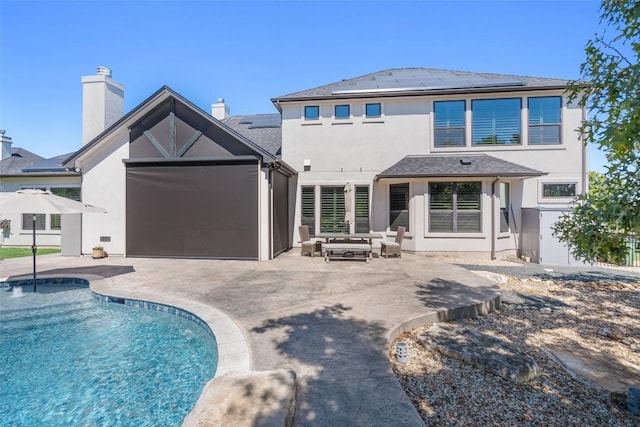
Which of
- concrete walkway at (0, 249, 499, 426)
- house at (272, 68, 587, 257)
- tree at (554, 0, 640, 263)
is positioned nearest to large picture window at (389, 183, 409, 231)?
house at (272, 68, 587, 257)

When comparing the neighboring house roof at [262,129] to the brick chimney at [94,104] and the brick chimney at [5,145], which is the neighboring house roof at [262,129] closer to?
the brick chimney at [94,104]

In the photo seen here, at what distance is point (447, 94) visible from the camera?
533 inches

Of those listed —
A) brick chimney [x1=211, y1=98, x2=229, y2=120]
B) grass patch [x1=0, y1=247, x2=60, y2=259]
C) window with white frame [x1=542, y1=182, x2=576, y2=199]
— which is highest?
brick chimney [x1=211, y1=98, x2=229, y2=120]

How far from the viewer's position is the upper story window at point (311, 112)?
572 inches

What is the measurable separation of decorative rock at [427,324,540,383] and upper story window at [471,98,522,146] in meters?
11.6

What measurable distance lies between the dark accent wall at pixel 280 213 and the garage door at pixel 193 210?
896 millimetres

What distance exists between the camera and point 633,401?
316 centimetres

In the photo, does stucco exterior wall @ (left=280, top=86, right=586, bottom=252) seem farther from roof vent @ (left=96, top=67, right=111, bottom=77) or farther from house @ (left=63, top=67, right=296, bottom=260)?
roof vent @ (left=96, top=67, right=111, bottom=77)

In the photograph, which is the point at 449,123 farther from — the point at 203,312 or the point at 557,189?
the point at 203,312

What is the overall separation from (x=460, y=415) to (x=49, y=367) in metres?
5.76

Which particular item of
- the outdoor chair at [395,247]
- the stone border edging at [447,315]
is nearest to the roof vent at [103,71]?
the outdoor chair at [395,247]

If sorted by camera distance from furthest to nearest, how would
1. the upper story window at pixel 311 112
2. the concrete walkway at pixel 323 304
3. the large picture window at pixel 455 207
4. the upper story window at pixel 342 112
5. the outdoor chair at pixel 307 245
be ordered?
the upper story window at pixel 311 112 < the upper story window at pixel 342 112 < the large picture window at pixel 455 207 < the outdoor chair at pixel 307 245 < the concrete walkway at pixel 323 304

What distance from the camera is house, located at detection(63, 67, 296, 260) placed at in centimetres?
1147

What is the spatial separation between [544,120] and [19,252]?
2543 centimetres
